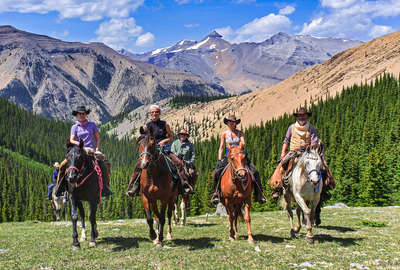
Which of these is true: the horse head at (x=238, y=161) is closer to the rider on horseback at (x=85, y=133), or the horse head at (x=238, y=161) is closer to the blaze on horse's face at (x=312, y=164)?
the blaze on horse's face at (x=312, y=164)

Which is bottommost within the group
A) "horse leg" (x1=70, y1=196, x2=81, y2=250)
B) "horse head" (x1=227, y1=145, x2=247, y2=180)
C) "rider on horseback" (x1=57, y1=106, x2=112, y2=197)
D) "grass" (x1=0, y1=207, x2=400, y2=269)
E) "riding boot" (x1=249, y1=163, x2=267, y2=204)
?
"grass" (x1=0, y1=207, x2=400, y2=269)

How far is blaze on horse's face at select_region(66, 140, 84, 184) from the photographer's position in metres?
13.6

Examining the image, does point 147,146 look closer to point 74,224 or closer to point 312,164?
point 74,224

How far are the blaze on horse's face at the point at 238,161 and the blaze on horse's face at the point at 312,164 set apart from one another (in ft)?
8.37

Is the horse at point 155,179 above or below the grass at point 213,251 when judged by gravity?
above

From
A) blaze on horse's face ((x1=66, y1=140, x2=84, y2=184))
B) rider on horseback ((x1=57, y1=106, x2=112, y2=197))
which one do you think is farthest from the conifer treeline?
blaze on horse's face ((x1=66, y1=140, x2=84, y2=184))

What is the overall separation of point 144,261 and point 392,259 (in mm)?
7842

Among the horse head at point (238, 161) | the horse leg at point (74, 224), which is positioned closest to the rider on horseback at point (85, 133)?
the horse leg at point (74, 224)

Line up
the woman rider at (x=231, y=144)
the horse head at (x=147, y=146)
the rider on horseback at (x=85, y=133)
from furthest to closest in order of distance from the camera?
the woman rider at (x=231, y=144) < the rider on horseback at (x=85, y=133) < the horse head at (x=147, y=146)

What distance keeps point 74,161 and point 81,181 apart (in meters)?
1.11

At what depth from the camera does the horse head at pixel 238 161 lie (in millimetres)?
14039

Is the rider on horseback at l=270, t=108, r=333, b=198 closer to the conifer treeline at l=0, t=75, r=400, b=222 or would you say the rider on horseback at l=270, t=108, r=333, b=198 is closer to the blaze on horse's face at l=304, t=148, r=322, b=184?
the blaze on horse's face at l=304, t=148, r=322, b=184

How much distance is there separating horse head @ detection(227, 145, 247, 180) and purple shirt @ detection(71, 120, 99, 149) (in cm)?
577

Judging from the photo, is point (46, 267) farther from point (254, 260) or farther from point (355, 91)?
point (355, 91)
